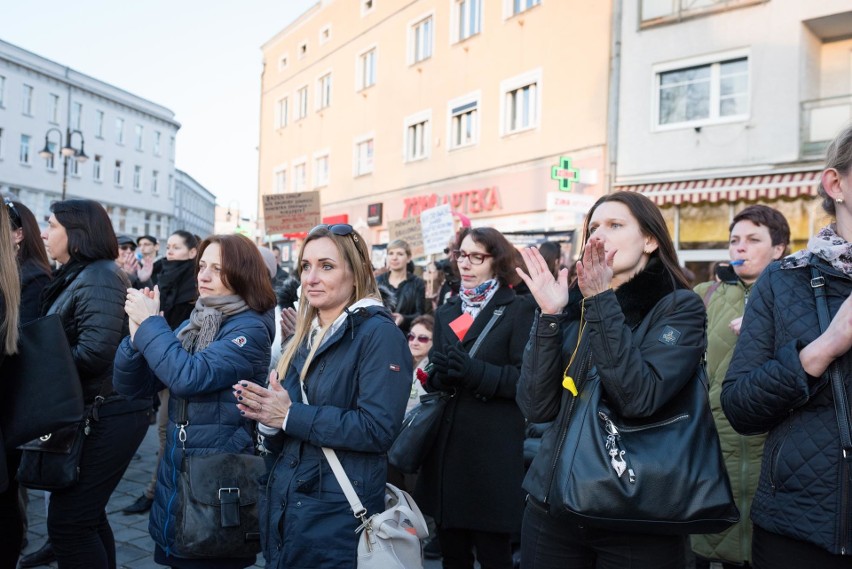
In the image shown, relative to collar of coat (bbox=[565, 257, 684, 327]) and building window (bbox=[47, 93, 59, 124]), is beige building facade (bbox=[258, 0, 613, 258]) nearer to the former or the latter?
collar of coat (bbox=[565, 257, 684, 327])

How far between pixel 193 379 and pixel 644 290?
6.27ft

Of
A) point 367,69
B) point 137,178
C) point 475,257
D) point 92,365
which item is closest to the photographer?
point 92,365

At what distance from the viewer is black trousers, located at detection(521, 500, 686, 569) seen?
226 centimetres

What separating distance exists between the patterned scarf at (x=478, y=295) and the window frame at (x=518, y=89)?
1453 centimetres

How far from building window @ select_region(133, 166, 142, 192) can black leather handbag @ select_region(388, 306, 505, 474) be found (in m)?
65.3

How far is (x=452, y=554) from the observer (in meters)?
3.78

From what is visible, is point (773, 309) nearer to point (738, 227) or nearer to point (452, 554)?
point (738, 227)

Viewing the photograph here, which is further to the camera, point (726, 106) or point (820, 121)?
point (726, 106)

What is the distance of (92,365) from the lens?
11.5 ft

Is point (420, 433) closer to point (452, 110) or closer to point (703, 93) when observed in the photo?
point (703, 93)

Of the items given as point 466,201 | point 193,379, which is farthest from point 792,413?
point 466,201

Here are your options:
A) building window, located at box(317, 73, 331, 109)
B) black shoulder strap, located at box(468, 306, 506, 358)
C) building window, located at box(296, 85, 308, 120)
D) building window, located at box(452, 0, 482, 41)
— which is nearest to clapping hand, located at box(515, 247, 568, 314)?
black shoulder strap, located at box(468, 306, 506, 358)

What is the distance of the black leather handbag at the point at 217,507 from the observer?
306cm

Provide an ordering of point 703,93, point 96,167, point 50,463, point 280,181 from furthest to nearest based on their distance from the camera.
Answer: point 96,167 → point 280,181 → point 703,93 → point 50,463
